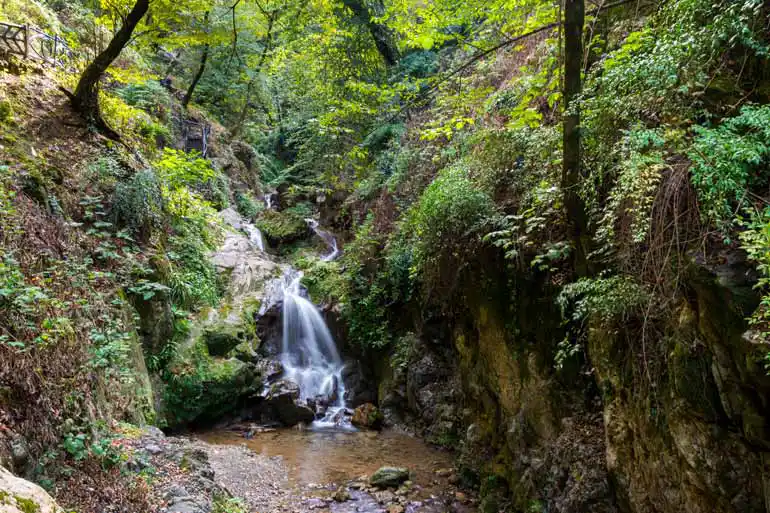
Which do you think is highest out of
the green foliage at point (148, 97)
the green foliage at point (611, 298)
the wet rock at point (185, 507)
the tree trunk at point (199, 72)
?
the tree trunk at point (199, 72)

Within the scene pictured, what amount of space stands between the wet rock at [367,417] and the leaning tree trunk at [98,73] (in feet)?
24.0

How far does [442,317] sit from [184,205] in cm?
618

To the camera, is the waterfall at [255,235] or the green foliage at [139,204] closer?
the green foliage at [139,204]

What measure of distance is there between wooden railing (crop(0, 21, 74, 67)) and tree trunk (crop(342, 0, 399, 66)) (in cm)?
680

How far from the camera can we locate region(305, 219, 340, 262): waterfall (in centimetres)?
1538

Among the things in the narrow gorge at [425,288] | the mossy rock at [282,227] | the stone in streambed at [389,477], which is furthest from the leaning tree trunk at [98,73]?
the mossy rock at [282,227]

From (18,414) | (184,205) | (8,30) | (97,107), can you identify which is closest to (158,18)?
(97,107)

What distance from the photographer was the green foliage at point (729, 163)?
285 cm

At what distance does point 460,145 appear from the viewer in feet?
29.9

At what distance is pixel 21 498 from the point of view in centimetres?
199

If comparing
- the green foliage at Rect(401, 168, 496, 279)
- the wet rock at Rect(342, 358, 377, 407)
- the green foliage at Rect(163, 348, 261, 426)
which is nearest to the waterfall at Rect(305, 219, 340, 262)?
the wet rock at Rect(342, 358, 377, 407)

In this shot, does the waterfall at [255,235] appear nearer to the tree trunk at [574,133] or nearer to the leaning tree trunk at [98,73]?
the leaning tree trunk at [98,73]

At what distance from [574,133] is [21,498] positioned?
468 centimetres

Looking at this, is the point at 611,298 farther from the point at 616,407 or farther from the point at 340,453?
the point at 340,453
